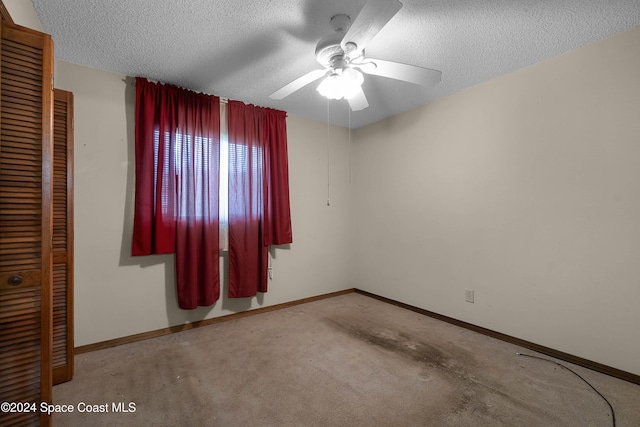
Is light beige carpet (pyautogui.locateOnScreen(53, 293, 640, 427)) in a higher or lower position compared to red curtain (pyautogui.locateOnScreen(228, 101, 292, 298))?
lower

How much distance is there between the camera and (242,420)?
4.85ft

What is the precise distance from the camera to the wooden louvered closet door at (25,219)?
992mm

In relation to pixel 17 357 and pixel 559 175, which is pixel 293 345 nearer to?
pixel 17 357

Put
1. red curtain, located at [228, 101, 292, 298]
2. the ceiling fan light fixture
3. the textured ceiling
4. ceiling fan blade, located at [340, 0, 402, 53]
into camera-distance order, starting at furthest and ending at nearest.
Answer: red curtain, located at [228, 101, 292, 298] < the ceiling fan light fixture < the textured ceiling < ceiling fan blade, located at [340, 0, 402, 53]

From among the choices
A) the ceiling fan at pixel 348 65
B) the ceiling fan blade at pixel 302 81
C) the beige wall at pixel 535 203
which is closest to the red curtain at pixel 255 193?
the ceiling fan blade at pixel 302 81

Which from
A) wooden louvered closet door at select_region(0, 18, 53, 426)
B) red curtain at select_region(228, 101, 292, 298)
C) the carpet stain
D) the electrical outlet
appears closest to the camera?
Result: wooden louvered closet door at select_region(0, 18, 53, 426)

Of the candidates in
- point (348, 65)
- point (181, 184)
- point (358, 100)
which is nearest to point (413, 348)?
point (358, 100)

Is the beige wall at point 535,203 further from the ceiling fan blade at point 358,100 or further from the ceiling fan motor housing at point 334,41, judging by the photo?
the ceiling fan motor housing at point 334,41

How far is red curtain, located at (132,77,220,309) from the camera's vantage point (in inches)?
94.0

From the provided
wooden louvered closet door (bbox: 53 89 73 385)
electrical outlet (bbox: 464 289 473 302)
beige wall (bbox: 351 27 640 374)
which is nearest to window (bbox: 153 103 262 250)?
wooden louvered closet door (bbox: 53 89 73 385)

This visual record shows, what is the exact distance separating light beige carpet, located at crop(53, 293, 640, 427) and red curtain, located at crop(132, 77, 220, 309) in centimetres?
62

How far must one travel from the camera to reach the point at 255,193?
3.01m

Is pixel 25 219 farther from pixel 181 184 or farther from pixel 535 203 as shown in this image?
pixel 535 203

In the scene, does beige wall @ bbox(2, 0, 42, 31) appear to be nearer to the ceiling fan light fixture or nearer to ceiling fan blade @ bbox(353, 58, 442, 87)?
the ceiling fan light fixture
